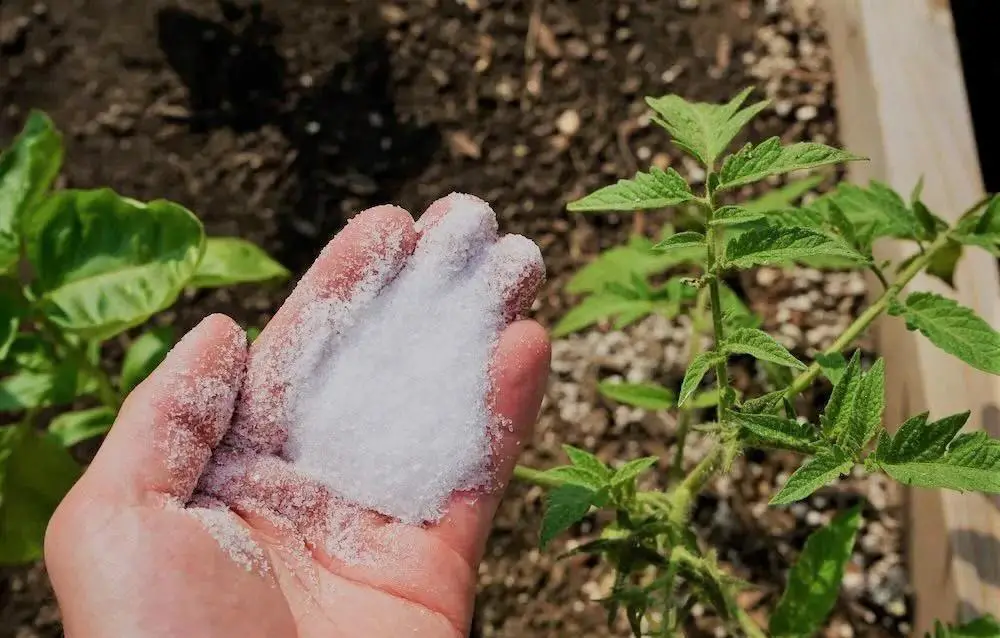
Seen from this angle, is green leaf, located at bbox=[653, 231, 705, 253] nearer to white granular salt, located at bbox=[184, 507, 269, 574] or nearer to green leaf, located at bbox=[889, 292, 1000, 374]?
green leaf, located at bbox=[889, 292, 1000, 374]

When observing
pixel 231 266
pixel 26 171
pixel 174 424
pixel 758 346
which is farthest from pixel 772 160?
pixel 26 171

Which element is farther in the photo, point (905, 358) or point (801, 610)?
point (905, 358)

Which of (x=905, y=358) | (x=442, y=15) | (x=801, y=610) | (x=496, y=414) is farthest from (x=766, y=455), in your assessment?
(x=442, y=15)

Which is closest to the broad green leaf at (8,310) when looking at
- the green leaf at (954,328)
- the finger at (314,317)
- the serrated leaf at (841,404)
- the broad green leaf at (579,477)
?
the finger at (314,317)

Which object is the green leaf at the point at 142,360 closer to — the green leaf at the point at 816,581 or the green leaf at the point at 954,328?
the green leaf at the point at 816,581

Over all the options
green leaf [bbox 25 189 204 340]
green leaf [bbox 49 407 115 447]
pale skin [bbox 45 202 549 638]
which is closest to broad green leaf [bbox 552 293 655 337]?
pale skin [bbox 45 202 549 638]

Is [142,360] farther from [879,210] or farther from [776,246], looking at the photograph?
[879,210]

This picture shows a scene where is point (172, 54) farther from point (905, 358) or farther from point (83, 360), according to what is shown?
point (905, 358)
